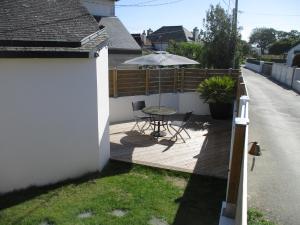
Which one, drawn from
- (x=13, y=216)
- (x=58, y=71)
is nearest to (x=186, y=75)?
(x=58, y=71)

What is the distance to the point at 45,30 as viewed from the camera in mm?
7223

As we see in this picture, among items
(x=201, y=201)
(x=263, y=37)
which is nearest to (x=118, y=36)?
(x=201, y=201)

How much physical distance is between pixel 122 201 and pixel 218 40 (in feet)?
52.2

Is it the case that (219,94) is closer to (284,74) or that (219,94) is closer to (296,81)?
(296,81)

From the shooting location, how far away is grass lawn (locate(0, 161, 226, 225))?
19.0ft

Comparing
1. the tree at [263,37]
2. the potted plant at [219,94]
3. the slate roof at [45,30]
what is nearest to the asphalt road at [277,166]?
the potted plant at [219,94]

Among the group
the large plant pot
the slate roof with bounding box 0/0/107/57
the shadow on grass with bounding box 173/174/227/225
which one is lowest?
the shadow on grass with bounding box 173/174/227/225

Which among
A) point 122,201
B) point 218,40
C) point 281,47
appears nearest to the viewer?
point 122,201

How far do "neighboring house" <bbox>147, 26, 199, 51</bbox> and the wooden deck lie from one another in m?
54.5

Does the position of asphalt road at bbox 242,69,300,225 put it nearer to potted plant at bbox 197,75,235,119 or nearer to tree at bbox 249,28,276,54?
potted plant at bbox 197,75,235,119

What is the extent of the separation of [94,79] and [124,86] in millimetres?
5436

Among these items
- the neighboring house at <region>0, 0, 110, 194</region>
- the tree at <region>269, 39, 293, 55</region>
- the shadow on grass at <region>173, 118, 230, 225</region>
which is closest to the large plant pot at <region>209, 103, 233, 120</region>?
the shadow on grass at <region>173, 118, 230, 225</region>

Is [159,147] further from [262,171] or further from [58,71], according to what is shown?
[58,71]

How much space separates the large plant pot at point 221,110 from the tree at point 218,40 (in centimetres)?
711
